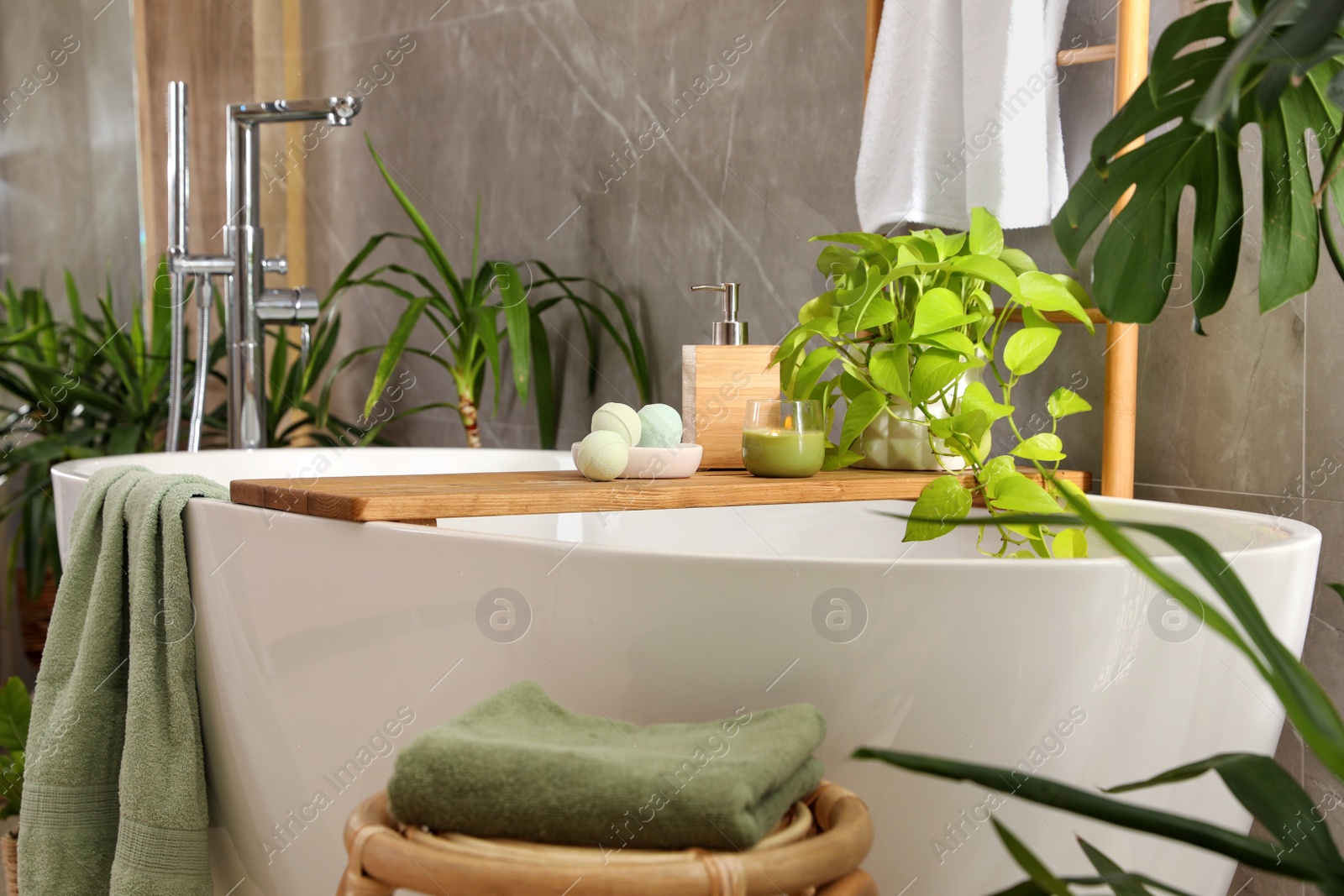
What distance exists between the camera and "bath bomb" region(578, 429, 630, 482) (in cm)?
116

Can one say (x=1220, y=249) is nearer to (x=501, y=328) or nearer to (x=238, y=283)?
(x=238, y=283)

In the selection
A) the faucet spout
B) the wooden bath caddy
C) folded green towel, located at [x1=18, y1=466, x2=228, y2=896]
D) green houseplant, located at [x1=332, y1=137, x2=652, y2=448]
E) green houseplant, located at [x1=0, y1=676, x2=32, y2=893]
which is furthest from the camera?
green houseplant, located at [x1=332, y1=137, x2=652, y2=448]

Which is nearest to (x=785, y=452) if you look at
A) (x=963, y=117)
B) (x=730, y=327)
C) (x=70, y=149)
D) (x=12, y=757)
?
(x=730, y=327)

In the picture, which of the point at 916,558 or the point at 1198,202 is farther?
the point at 1198,202

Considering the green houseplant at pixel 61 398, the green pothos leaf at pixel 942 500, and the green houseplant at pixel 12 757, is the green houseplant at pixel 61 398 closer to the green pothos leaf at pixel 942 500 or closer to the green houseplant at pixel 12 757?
the green houseplant at pixel 12 757

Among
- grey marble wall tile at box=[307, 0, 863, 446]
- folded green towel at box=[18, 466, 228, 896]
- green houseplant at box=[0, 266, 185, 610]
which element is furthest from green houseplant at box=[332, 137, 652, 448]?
folded green towel at box=[18, 466, 228, 896]

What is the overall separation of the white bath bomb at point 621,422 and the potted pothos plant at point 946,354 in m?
0.17

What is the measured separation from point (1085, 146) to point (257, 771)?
3.70ft

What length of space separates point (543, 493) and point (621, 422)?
0.23m

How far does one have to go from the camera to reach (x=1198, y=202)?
908mm

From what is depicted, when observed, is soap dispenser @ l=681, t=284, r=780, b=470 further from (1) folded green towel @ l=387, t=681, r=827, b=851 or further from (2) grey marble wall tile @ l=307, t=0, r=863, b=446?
(1) folded green towel @ l=387, t=681, r=827, b=851

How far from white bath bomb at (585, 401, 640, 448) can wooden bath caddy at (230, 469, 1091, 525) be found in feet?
0.23

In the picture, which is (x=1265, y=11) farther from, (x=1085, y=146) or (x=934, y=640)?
(x=1085, y=146)

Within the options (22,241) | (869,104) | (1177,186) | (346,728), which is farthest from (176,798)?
(22,241)
